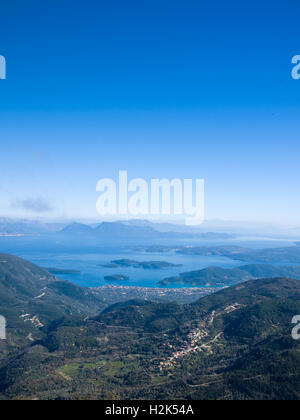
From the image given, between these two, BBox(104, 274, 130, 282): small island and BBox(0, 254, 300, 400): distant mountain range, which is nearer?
BBox(0, 254, 300, 400): distant mountain range

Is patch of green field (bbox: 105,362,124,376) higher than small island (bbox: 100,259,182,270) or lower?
higher

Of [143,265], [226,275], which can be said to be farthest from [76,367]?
[143,265]

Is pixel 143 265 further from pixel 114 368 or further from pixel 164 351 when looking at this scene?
pixel 114 368

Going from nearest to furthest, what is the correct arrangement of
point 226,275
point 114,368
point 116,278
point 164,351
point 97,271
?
point 114,368, point 164,351, point 116,278, point 226,275, point 97,271

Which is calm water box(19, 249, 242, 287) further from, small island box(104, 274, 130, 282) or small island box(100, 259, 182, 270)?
small island box(100, 259, 182, 270)

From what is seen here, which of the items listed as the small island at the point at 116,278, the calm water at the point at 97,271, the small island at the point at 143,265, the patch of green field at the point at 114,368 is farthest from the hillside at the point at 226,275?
the patch of green field at the point at 114,368

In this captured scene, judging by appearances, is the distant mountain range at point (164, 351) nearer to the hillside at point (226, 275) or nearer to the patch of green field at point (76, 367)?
the patch of green field at point (76, 367)

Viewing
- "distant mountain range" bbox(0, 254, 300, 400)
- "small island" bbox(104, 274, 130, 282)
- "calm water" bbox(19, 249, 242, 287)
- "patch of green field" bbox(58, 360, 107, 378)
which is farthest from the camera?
"small island" bbox(104, 274, 130, 282)

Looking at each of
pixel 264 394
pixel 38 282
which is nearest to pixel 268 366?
pixel 264 394

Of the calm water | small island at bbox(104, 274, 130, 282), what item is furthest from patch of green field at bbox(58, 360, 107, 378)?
Answer: small island at bbox(104, 274, 130, 282)

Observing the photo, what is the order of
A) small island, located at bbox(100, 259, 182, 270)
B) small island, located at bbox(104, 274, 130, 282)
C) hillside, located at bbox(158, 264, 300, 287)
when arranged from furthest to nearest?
1. small island, located at bbox(100, 259, 182, 270)
2. small island, located at bbox(104, 274, 130, 282)
3. hillside, located at bbox(158, 264, 300, 287)
